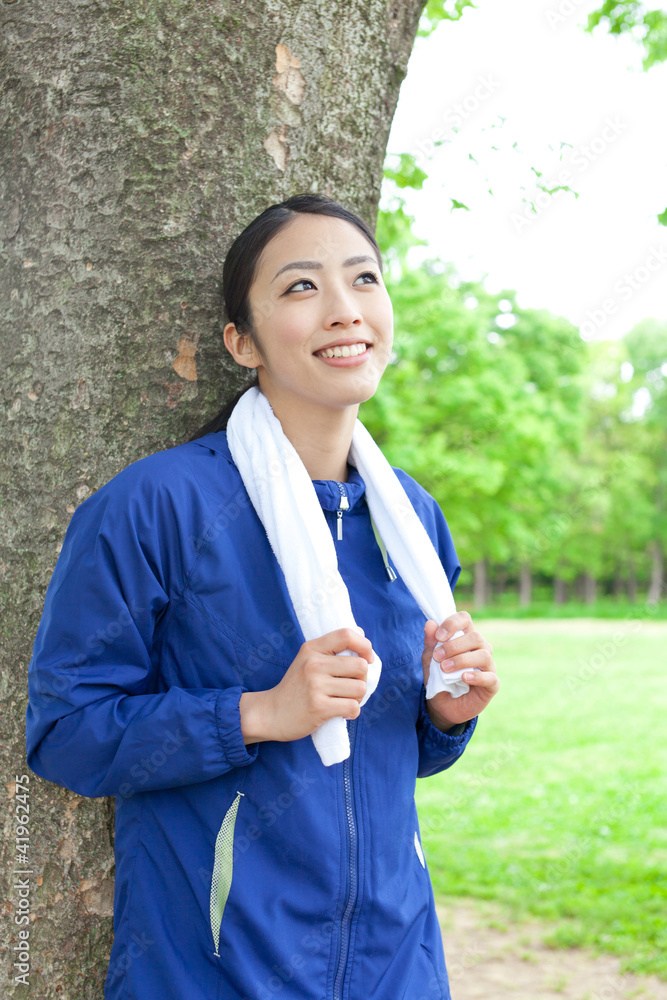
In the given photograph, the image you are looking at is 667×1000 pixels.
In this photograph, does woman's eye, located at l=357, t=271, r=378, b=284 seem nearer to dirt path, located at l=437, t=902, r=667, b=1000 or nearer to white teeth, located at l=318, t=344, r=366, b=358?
white teeth, located at l=318, t=344, r=366, b=358

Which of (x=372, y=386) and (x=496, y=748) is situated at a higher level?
(x=372, y=386)

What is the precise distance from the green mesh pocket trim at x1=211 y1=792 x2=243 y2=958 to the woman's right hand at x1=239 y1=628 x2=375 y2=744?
0.57 ft

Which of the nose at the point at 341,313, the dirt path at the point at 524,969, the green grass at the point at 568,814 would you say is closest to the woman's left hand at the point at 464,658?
the nose at the point at 341,313

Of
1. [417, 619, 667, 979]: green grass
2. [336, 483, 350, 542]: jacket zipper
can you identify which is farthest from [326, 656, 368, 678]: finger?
[417, 619, 667, 979]: green grass

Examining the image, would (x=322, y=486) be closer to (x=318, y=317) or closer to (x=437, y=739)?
(x=318, y=317)

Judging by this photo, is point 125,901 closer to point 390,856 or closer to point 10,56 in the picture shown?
point 390,856

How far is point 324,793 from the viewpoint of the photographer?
1.77 m

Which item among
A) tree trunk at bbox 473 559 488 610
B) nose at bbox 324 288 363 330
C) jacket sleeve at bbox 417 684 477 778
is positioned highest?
nose at bbox 324 288 363 330

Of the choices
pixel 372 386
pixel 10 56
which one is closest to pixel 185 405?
pixel 372 386

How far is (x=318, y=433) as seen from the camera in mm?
2084

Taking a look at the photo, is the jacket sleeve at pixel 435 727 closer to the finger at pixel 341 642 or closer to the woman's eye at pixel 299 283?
the finger at pixel 341 642

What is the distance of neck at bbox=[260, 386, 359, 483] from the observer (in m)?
2.06

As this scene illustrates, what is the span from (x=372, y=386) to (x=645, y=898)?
5316 millimetres

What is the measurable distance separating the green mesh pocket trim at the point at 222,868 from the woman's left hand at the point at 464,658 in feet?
1.76
